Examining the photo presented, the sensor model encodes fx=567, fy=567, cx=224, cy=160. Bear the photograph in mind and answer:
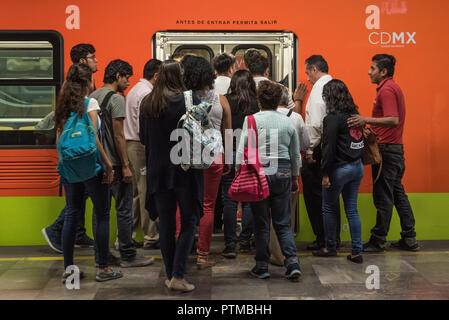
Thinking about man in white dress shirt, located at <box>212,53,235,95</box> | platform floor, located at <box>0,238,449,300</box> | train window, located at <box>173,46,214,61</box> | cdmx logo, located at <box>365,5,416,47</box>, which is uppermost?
cdmx logo, located at <box>365,5,416,47</box>

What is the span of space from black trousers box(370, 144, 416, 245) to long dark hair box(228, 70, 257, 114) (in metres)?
1.42

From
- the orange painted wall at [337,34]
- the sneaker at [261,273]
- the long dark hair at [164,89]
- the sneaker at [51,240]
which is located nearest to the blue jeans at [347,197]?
the orange painted wall at [337,34]

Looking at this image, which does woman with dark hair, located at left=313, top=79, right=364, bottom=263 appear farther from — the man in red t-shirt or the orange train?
the orange train

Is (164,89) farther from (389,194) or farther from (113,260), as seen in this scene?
(389,194)

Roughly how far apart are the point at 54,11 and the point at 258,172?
275cm

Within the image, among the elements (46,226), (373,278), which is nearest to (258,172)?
(373,278)

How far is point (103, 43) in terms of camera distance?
5625mm

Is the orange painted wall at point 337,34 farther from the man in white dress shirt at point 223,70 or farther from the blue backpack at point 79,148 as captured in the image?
the blue backpack at point 79,148

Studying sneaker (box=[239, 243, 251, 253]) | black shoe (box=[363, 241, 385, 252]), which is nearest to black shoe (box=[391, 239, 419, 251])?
black shoe (box=[363, 241, 385, 252])

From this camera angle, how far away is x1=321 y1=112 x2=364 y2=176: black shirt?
4.96 m

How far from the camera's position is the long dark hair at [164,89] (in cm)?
407

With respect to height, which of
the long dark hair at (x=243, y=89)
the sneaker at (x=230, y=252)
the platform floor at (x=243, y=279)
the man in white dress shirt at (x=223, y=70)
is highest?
the man in white dress shirt at (x=223, y=70)

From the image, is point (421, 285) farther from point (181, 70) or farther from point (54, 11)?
point (54, 11)

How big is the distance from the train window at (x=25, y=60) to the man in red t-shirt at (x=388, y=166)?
3179 mm
